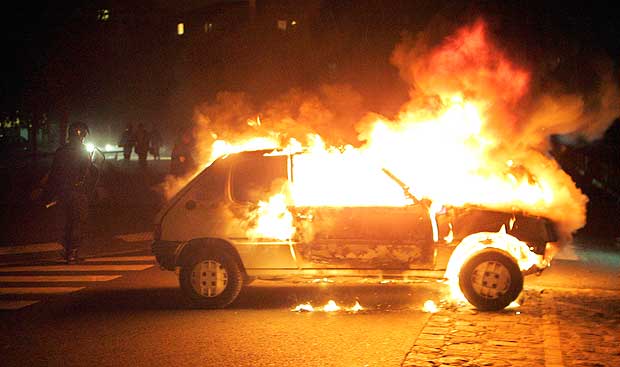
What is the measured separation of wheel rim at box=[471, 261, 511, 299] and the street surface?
0.26 metres

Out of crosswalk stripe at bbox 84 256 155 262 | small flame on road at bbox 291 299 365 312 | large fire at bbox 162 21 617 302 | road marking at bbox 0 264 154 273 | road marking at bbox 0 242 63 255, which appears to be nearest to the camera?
small flame on road at bbox 291 299 365 312

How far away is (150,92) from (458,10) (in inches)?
1424

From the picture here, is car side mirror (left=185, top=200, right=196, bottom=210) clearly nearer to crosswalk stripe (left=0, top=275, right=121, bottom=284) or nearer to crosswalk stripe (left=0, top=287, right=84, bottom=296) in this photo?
crosswalk stripe (left=0, top=287, right=84, bottom=296)

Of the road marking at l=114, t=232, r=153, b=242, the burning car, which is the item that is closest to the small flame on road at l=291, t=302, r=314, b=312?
the burning car

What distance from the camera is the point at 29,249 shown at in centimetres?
1530

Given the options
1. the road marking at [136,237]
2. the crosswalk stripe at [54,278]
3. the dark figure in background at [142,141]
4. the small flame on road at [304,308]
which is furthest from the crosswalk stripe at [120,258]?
the dark figure in background at [142,141]

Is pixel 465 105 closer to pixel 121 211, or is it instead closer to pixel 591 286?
pixel 591 286

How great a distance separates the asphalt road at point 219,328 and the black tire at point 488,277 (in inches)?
22.7

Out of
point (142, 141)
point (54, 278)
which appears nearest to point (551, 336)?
point (54, 278)

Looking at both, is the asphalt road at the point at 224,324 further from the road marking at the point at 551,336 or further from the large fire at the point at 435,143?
the large fire at the point at 435,143

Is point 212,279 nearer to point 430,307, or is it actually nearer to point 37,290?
point 430,307

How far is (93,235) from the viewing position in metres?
17.2

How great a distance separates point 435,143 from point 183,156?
1105 cm

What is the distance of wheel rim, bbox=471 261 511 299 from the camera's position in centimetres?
895
